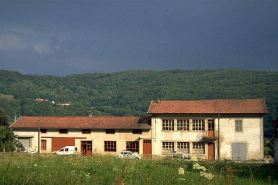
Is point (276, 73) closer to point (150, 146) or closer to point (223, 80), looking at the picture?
point (223, 80)

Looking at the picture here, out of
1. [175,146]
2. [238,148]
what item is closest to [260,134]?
[238,148]

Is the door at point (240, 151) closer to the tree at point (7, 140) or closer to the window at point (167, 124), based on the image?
the window at point (167, 124)

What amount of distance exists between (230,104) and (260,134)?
452 cm

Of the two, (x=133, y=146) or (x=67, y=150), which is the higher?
(x=133, y=146)

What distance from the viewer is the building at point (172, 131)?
37406 millimetres

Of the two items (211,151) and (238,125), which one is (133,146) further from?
(238,125)

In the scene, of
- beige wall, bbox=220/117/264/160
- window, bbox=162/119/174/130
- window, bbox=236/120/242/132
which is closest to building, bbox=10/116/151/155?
window, bbox=162/119/174/130

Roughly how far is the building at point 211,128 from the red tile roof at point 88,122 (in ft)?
7.29

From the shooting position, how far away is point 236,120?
124 feet

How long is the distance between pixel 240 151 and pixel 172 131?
7447mm

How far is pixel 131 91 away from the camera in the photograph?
542ft

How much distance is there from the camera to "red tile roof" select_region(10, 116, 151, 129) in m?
40.8

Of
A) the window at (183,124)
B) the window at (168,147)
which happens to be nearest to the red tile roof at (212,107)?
the window at (183,124)

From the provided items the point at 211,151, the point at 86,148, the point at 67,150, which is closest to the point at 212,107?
the point at 211,151
